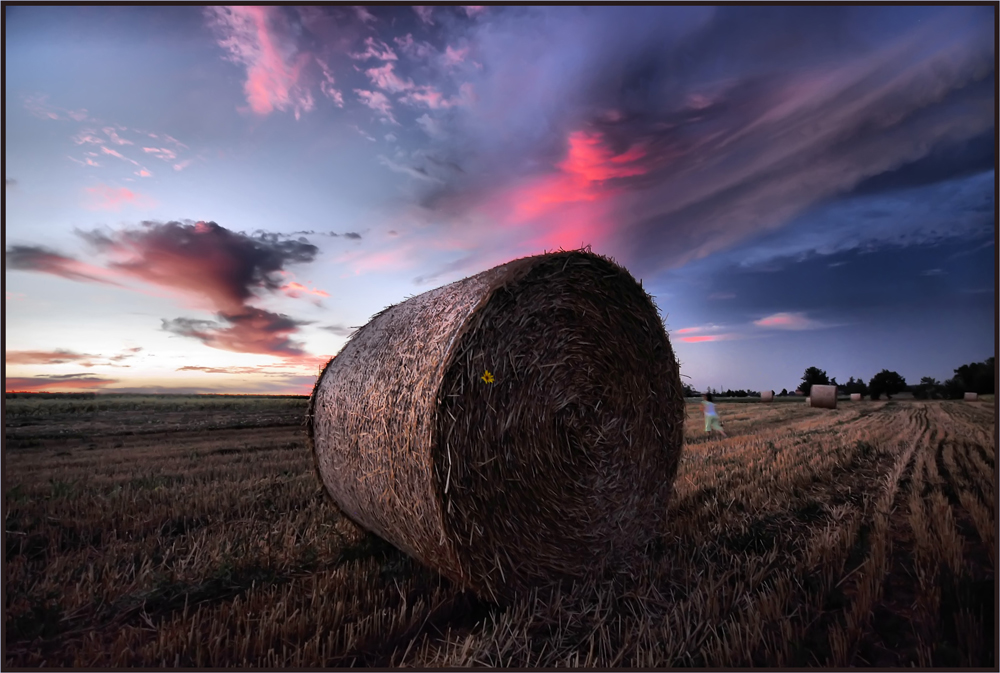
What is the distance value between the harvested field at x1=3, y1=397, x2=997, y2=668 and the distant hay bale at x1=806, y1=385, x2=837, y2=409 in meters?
19.6

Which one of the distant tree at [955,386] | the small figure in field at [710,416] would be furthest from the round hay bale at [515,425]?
the small figure in field at [710,416]

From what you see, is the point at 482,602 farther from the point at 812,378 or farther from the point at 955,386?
the point at 812,378

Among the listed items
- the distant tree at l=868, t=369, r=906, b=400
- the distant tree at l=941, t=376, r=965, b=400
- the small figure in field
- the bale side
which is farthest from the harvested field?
the distant tree at l=868, t=369, r=906, b=400

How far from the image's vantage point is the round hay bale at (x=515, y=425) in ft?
9.96

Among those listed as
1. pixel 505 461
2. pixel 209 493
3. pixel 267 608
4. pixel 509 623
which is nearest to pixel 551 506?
pixel 505 461

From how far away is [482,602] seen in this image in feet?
10.8

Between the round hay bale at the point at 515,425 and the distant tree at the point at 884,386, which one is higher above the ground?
the distant tree at the point at 884,386

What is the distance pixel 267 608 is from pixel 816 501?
201 inches

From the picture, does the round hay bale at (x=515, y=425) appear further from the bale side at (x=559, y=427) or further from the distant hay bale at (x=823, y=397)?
the distant hay bale at (x=823, y=397)

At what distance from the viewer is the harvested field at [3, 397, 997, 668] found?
2568mm

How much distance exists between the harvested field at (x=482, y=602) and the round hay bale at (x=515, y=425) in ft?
1.13

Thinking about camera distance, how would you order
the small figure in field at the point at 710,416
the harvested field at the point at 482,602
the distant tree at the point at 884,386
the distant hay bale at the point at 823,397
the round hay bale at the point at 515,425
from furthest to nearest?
the distant hay bale at the point at 823,397
the distant tree at the point at 884,386
the small figure in field at the point at 710,416
the round hay bale at the point at 515,425
the harvested field at the point at 482,602

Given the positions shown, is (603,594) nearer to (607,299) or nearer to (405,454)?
(405,454)

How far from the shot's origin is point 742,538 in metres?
4.11
